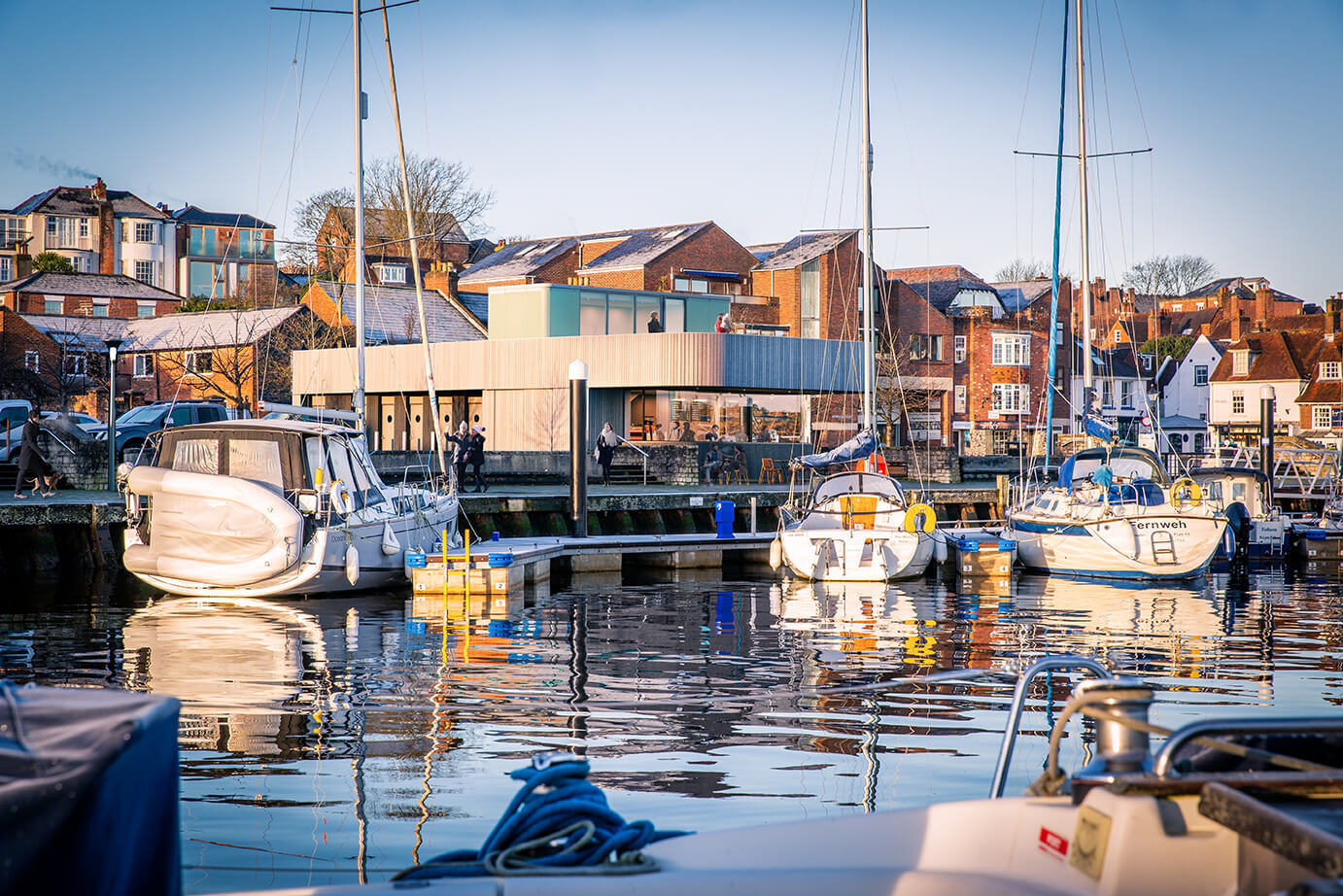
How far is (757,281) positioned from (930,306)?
36.8 feet

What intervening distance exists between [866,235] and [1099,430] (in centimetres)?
706

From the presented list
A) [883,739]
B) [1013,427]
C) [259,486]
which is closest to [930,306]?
[1013,427]

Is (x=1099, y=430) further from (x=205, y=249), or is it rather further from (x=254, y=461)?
(x=205, y=249)

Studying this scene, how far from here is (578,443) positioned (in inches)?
1006

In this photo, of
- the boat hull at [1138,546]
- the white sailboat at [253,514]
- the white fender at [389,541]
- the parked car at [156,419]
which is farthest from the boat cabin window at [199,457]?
the boat hull at [1138,546]

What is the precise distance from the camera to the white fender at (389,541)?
2102 centimetres

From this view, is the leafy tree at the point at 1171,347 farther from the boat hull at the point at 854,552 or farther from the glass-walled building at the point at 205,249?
the boat hull at the point at 854,552

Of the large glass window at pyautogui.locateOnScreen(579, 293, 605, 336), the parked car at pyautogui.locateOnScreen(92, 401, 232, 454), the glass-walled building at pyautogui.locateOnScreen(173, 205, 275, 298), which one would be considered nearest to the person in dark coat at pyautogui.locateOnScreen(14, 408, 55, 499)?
the parked car at pyautogui.locateOnScreen(92, 401, 232, 454)

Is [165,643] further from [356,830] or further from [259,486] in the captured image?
[356,830]

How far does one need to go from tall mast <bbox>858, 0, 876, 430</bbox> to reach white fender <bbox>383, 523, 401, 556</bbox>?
36.1 ft

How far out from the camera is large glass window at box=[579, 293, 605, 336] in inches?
1670

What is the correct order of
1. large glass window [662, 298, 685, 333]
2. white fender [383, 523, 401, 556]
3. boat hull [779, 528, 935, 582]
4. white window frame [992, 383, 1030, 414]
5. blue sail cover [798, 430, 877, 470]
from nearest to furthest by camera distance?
1. white fender [383, 523, 401, 556]
2. boat hull [779, 528, 935, 582]
3. blue sail cover [798, 430, 877, 470]
4. large glass window [662, 298, 685, 333]
5. white window frame [992, 383, 1030, 414]

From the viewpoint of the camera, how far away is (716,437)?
4225 centimetres

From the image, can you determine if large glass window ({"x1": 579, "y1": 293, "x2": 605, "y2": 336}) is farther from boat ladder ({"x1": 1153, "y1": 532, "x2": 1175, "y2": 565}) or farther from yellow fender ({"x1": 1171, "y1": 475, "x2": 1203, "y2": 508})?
boat ladder ({"x1": 1153, "y1": 532, "x2": 1175, "y2": 565})
